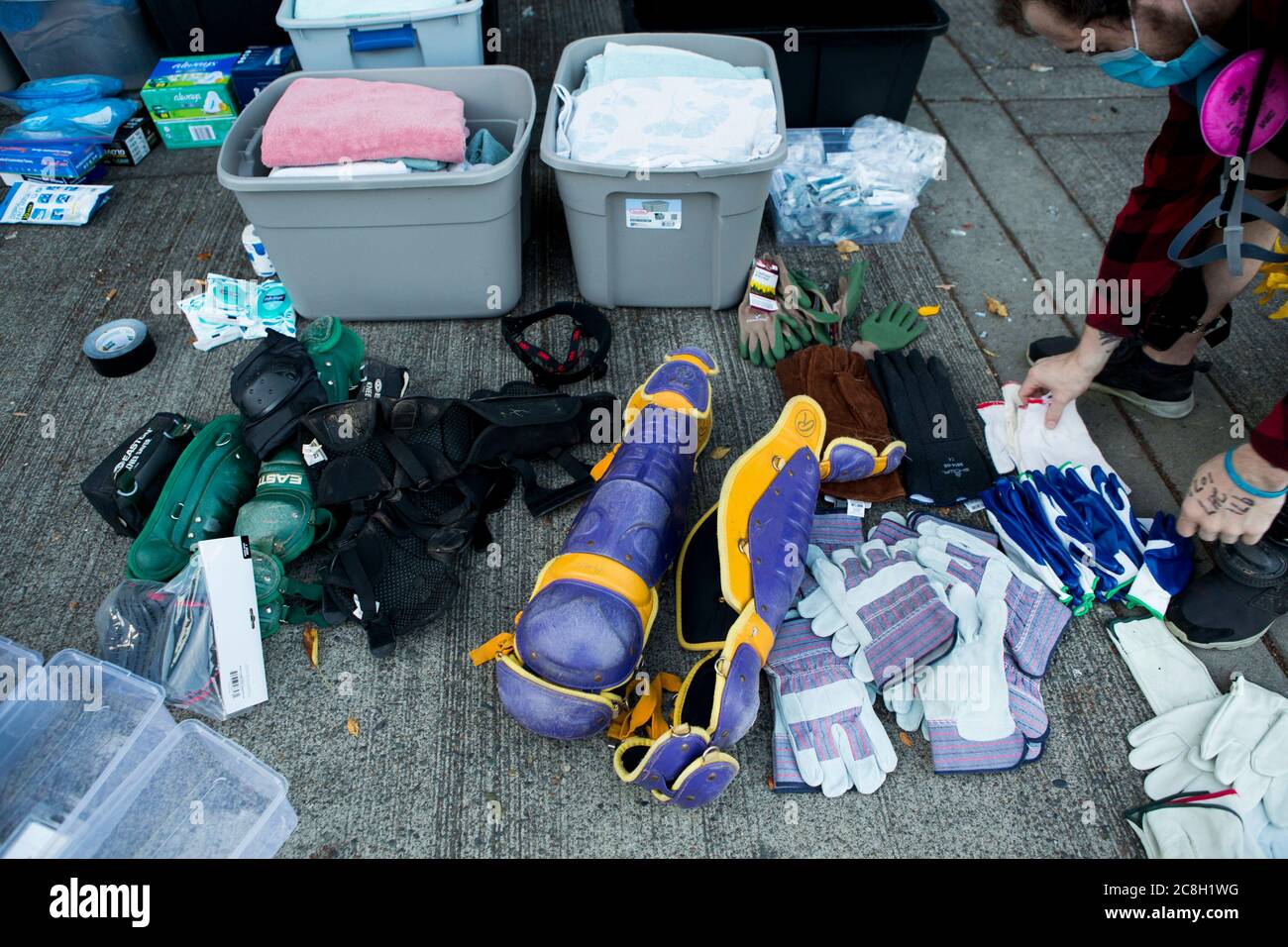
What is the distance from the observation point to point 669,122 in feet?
7.39

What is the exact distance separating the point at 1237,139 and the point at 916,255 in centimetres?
138

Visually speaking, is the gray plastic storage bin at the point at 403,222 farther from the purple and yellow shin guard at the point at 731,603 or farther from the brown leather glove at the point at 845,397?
the purple and yellow shin guard at the point at 731,603

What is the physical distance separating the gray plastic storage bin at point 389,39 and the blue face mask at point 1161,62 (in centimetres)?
189

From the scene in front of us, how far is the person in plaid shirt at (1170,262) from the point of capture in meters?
1.35

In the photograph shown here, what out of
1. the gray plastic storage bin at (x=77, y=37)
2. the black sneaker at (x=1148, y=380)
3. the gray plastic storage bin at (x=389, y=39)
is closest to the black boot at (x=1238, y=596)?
the black sneaker at (x=1148, y=380)

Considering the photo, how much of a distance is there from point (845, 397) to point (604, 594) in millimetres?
1017

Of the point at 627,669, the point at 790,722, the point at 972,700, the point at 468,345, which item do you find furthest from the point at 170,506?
the point at 972,700

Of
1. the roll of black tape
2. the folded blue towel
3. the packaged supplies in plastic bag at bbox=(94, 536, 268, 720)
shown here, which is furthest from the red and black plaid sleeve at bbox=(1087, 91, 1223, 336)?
the roll of black tape

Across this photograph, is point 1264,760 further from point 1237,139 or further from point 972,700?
point 1237,139

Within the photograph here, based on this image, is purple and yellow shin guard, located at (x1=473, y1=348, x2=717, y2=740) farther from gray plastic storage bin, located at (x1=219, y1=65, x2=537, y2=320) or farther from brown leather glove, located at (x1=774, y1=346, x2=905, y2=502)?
gray plastic storage bin, located at (x1=219, y1=65, x2=537, y2=320)

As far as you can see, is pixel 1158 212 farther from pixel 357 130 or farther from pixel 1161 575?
pixel 357 130

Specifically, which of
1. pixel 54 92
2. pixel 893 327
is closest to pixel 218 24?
pixel 54 92

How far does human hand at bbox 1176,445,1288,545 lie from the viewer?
1432 mm

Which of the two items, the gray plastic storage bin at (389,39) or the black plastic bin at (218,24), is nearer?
the gray plastic storage bin at (389,39)
